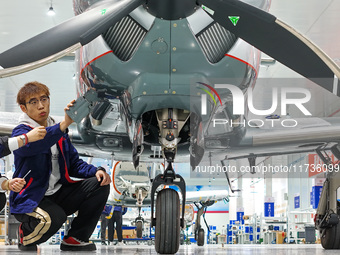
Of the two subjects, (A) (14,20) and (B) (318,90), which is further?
(B) (318,90)

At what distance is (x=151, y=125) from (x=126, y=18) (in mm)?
1187

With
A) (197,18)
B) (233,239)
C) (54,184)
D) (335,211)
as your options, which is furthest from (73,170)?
(233,239)

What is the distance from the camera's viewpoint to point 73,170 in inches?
182

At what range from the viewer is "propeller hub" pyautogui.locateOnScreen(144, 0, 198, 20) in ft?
10.9

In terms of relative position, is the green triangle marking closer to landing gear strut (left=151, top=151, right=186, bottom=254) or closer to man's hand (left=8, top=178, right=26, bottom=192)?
landing gear strut (left=151, top=151, right=186, bottom=254)

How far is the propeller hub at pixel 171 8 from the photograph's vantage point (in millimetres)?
3320

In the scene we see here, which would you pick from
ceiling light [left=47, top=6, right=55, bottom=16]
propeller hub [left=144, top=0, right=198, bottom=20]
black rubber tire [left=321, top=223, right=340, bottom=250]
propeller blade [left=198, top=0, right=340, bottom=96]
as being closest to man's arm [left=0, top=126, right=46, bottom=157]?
propeller hub [left=144, top=0, right=198, bottom=20]

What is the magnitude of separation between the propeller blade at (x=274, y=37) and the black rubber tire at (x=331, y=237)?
3113mm

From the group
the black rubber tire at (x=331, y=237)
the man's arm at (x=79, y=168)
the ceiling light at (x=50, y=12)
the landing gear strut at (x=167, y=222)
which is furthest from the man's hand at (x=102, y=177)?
the ceiling light at (x=50, y=12)

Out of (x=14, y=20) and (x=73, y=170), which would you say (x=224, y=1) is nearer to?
(x=73, y=170)

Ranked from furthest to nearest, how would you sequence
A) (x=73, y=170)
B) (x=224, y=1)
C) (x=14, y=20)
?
(x=14, y=20)
(x=73, y=170)
(x=224, y=1)

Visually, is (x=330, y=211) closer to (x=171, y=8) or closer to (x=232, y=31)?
(x=232, y=31)

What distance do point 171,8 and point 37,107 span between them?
1591 mm

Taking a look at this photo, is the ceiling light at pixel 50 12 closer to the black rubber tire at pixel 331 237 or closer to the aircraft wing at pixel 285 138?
the aircraft wing at pixel 285 138
